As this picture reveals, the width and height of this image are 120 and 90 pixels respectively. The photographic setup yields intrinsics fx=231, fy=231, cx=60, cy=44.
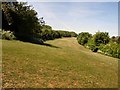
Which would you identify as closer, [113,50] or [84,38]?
[113,50]

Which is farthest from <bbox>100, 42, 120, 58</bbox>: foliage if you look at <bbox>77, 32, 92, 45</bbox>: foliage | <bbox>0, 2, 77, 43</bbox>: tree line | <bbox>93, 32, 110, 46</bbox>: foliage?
<bbox>77, 32, 92, 45</bbox>: foliage

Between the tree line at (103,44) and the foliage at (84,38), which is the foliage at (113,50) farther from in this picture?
the foliage at (84,38)

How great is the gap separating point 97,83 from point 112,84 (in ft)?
5.30

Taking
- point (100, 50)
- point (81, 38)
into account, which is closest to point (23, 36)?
point (100, 50)

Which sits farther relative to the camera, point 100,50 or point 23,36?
point 100,50

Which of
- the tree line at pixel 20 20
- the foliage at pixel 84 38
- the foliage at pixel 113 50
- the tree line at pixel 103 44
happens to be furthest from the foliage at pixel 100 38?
the tree line at pixel 20 20

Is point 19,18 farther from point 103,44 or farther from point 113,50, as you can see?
point 103,44

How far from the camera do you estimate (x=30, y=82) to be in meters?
15.6

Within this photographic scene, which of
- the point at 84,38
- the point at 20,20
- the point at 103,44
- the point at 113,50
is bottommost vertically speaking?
Result: the point at 113,50

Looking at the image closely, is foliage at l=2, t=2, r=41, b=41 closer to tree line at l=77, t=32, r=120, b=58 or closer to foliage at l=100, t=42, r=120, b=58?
foliage at l=100, t=42, r=120, b=58

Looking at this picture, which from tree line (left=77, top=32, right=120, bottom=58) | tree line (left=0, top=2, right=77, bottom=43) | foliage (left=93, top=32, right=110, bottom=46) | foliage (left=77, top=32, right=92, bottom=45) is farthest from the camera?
foliage (left=77, top=32, right=92, bottom=45)

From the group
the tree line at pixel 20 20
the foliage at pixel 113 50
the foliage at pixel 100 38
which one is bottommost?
the foliage at pixel 113 50

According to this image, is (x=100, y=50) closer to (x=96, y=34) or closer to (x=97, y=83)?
(x=96, y=34)

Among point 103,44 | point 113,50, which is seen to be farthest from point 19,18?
point 103,44
